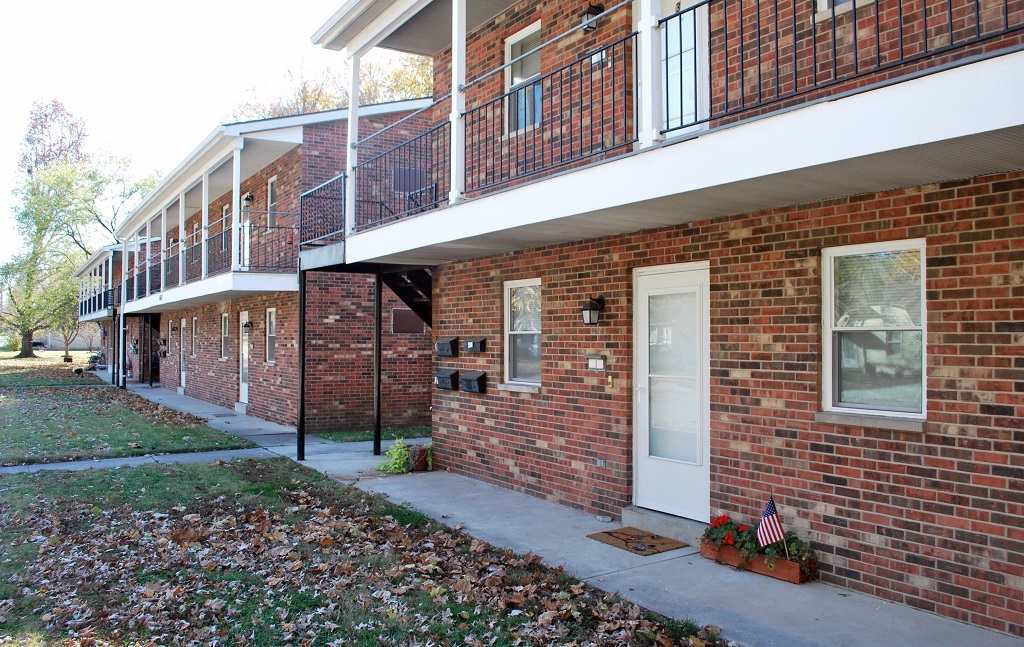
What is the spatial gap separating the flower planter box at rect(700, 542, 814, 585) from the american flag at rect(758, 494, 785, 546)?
5.4 inches

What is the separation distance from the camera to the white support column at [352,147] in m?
9.92

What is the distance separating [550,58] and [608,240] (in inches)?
92.2

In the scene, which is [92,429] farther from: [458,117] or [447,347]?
[458,117]

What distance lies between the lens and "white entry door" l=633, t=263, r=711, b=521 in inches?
261

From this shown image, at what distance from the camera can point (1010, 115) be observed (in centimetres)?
349

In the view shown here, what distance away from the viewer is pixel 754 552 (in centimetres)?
565

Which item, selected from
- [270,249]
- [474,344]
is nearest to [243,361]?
[270,249]

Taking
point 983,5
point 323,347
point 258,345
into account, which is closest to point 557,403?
point 983,5

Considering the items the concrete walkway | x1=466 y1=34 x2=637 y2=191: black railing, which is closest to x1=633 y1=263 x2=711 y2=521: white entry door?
the concrete walkway

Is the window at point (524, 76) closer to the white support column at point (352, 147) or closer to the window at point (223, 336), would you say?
the white support column at point (352, 147)

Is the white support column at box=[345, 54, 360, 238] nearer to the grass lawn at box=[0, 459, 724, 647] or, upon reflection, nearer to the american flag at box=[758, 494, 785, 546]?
the grass lawn at box=[0, 459, 724, 647]

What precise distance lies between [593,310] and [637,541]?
7.26ft

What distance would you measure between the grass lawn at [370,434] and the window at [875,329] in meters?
8.94

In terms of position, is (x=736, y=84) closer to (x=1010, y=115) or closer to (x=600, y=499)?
(x=1010, y=115)
